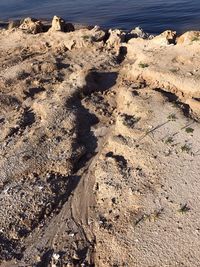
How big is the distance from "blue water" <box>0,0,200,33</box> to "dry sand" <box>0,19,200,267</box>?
2112cm

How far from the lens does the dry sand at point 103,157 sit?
19.7 metres

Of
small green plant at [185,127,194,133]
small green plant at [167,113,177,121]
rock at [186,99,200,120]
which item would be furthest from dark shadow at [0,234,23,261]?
rock at [186,99,200,120]

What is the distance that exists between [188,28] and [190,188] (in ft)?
112

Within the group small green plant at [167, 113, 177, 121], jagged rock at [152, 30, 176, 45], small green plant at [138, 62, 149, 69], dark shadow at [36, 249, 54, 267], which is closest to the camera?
dark shadow at [36, 249, 54, 267]

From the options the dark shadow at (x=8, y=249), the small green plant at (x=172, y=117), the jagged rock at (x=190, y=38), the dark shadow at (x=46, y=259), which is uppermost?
the jagged rock at (x=190, y=38)

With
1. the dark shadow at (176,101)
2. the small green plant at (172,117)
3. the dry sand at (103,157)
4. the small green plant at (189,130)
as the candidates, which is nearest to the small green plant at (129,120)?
the dry sand at (103,157)

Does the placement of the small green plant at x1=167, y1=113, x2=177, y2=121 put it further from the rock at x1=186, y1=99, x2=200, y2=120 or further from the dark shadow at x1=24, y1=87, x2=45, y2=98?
the dark shadow at x1=24, y1=87, x2=45, y2=98

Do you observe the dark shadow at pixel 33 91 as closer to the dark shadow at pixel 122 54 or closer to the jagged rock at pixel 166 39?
the dark shadow at pixel 122 54

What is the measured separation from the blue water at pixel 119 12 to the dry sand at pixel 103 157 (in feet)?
69.3

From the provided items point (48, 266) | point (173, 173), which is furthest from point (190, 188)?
point (48, 266)

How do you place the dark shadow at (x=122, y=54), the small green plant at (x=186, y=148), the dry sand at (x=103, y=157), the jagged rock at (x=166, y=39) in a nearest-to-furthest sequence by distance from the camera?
the dry sand at (x=103, y=157) < the small green plant at (x=186, y=148) < the jagged rock at (x=166, y=39) < the dark shadow at (x=122, y=54)

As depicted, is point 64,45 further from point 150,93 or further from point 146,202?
point 146,202

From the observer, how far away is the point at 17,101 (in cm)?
3039

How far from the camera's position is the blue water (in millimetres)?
54594
